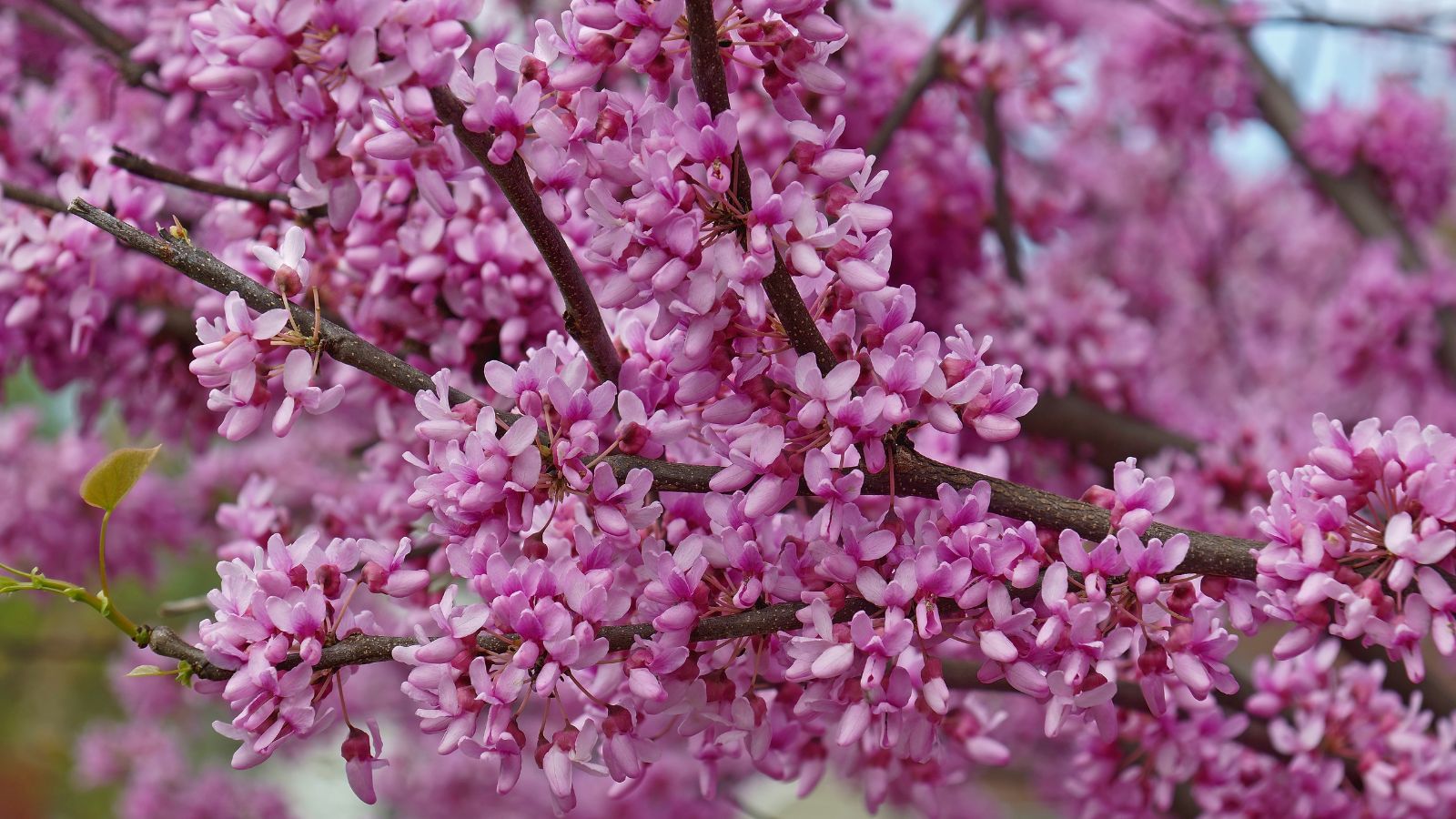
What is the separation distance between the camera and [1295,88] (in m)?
2.95

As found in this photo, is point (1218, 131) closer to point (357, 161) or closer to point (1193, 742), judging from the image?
point (1193, 742)

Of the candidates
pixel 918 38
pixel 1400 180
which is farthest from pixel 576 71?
pixel 1400 180

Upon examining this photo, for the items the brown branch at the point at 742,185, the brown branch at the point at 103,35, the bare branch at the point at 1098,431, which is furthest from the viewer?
the bare branch at the point at 1098,431

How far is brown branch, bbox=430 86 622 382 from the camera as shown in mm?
762

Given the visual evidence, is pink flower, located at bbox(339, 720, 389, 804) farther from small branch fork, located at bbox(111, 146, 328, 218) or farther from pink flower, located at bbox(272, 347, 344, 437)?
small branch fork, located at bbox(111, 146, 328, 218)

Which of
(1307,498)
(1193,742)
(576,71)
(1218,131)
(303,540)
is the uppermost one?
(576,71)

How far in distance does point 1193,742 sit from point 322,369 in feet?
3.46


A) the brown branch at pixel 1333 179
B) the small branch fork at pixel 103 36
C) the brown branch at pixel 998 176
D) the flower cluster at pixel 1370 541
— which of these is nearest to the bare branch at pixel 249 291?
the flower cluster at pixel 1370 541

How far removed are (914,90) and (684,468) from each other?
44.1 inches

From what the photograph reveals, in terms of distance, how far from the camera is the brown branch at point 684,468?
82 centimetres

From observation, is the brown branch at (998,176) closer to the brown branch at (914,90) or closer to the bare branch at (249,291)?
the brown branch at (914,90)

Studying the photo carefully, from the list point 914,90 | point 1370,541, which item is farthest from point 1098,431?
point 1370,541

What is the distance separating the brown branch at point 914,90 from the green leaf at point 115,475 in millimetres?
1148

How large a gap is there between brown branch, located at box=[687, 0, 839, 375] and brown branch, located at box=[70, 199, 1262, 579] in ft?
0.35
